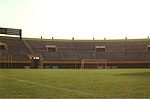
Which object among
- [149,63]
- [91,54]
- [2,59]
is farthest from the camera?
[91,54]

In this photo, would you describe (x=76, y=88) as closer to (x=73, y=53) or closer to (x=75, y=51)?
(x=73, y=53)

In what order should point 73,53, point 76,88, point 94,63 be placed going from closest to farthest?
point 76,88 → point 94,63 → point 73,53

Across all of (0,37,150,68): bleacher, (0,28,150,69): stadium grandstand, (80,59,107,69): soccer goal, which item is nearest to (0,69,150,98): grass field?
(0,28,150,69): stadium grandstand

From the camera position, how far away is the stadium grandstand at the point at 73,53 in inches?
1554

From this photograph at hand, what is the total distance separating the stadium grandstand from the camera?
39.5 metres

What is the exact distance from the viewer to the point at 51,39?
151 feet

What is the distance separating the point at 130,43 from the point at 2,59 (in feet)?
68.1

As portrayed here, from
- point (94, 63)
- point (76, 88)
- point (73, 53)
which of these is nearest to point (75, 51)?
point (73, 53)

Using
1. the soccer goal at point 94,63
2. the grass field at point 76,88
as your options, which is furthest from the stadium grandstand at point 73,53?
the grass field at point 76,88

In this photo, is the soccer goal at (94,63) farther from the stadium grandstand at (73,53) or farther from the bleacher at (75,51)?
the bleacher at (75,51)

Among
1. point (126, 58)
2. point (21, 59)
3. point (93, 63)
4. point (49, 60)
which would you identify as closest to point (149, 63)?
point (126, 58)

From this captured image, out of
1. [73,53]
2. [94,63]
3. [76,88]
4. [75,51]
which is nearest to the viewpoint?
[76,88]

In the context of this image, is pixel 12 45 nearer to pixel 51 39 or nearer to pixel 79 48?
pixel 51 39

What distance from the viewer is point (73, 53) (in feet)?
143
